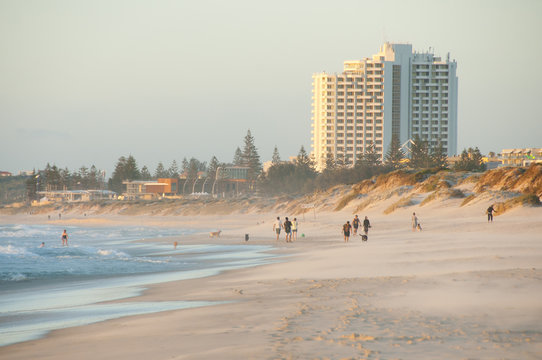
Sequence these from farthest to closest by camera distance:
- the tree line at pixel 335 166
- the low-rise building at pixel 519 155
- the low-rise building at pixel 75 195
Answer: the low-rise building at pixel 75 195 → the low-rise building at pixel 519 155 → the tree line at pixel 335 166

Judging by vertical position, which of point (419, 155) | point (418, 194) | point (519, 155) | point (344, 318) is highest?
point (519, 155)

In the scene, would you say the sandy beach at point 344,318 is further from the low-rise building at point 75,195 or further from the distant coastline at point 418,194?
the low-rise building at point 75,195

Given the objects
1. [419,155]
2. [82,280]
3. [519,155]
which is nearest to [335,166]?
[419,155]

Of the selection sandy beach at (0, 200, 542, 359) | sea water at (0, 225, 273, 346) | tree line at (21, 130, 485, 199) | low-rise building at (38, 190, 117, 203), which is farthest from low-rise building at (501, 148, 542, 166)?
sandy beach at (0, 200, 542, 359)

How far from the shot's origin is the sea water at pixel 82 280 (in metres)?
13.0

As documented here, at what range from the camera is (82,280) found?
21.5 m

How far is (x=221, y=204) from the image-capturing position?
384 feet

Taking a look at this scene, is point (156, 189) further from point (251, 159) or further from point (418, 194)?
point (418, 194)

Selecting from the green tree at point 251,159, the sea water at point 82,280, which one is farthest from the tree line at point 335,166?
the sea water at point 82,280

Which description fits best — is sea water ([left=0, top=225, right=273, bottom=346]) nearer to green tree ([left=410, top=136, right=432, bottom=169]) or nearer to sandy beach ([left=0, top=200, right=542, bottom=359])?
sandy beach ([left=0, top=200, right=542, bottom=359])

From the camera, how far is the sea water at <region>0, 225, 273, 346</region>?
13031 mm

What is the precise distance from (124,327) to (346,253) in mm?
15376

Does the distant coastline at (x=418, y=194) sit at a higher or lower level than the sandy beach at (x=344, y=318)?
higher

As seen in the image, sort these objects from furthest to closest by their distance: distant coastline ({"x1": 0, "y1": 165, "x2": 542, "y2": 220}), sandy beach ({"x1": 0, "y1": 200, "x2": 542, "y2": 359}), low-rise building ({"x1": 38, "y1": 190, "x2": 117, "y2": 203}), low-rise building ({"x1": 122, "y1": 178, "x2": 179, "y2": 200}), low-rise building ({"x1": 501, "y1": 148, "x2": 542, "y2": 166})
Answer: low-rise building ({"x1": 38, "y1": 190, "x2": 117, "y2": 203})
low-rise building ({"x1": 122, "y1": 178, "x2": 179, "y2": 200})
low-rise building ({"x1": 501, "y1": 148, "x2": 542, "y2": 166})
distant coastline ({"x1": 0, "y1": 165, "x2": 542, "y2": 220})
sandy beach ({"x1": 0, "y1": 200, "x2": 542, "y2": 359})
